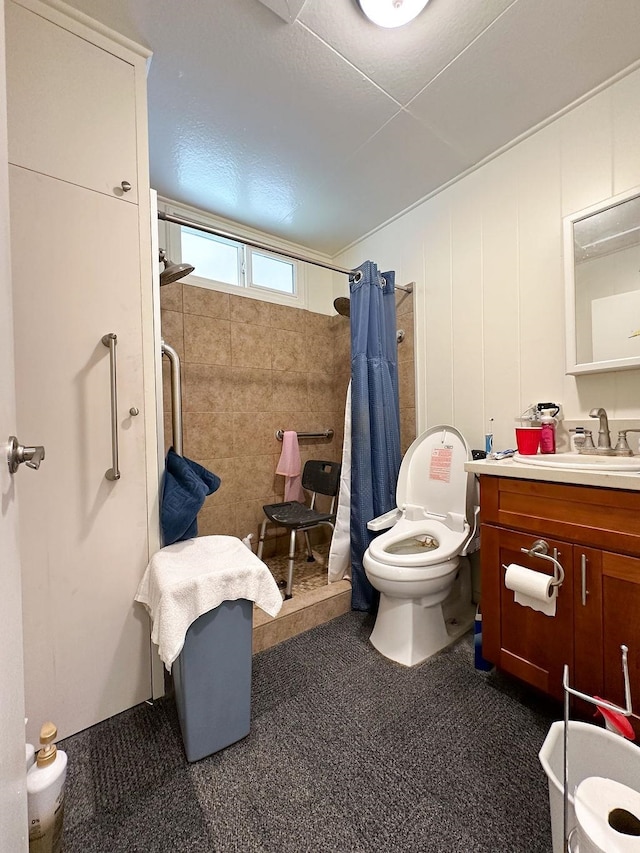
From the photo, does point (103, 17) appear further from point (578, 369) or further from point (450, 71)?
point (578, 369)

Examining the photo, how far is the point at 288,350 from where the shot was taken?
269 cm

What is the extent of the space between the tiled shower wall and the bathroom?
4.1 inches

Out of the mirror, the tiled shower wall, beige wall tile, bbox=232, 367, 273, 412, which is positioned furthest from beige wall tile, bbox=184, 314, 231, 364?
the mirror

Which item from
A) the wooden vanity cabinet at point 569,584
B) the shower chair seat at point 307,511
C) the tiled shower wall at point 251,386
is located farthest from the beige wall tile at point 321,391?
the wooden vanity cabinet at point 569,584

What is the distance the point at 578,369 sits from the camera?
1.52 metres

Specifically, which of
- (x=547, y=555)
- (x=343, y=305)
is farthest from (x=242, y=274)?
(x=547, y=555)

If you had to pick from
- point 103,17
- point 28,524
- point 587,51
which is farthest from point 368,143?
point 28,524

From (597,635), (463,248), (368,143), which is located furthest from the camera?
(463,248)

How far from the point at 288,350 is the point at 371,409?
940mm

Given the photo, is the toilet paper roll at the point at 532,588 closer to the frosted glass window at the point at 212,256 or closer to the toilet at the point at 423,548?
the toilet at the point at 423,548

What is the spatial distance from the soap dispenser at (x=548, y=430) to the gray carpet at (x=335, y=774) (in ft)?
3.15

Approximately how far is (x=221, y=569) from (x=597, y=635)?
3.79 feet

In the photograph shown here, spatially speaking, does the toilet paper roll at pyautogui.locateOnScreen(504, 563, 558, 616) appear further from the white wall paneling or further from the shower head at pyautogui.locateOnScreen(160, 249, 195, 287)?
the shower head at pyautogui.locateOnScreen(160, 249, 195, 287)

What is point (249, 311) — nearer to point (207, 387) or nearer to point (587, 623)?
point (207, 387)
